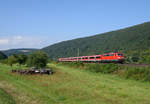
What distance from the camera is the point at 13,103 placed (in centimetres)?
1484

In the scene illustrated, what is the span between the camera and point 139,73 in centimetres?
2688

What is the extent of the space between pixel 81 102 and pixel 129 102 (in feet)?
13.5

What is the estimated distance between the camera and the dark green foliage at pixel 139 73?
25.1 metres

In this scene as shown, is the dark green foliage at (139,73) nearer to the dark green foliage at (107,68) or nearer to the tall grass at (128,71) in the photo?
the tall grass at (128,71)

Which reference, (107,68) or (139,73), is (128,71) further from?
(107,68)

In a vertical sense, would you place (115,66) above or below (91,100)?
above

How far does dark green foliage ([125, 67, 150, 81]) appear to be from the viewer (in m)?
25.1

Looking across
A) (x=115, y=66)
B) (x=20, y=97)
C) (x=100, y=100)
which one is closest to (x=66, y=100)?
Result: (x=100, y=100)

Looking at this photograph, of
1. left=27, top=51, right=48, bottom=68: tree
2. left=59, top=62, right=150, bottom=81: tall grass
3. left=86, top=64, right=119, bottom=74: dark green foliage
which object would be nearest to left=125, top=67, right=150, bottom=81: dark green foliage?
left=59, top=62, right=150, bottom=81: tall grass

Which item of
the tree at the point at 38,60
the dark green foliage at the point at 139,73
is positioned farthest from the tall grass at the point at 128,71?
the tree at the point at 38,60

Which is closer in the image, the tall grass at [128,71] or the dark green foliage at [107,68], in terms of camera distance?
the tall grass at [128,71]

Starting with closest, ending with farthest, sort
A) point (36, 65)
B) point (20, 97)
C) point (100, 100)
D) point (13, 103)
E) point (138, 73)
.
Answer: point (13, 103) → point (100, 100) → point (20, 97) → point (138, 73) → point (36, 65)

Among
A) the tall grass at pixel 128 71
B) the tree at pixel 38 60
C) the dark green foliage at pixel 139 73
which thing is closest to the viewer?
the dark green foliage at pixel 139 73

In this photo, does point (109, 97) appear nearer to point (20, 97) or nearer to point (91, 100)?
point (91, 100)
